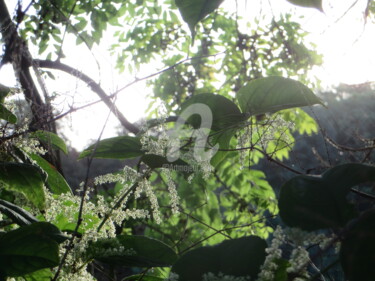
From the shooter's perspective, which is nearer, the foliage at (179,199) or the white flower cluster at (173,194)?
the foliage at (179,199)

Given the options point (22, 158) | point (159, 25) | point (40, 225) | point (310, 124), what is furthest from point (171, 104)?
point (40, 225)

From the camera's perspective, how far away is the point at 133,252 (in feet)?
1.66

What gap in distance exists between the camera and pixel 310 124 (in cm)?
328

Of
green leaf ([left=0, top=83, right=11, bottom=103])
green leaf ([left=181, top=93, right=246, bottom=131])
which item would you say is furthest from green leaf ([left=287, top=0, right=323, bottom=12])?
green leaf ([left=0, top=83, right=11, bottom=103])

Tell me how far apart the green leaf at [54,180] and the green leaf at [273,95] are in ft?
1.25

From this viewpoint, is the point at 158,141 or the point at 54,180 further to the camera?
the point at 54,180

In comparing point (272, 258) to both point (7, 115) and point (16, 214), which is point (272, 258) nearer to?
point (16, 214)

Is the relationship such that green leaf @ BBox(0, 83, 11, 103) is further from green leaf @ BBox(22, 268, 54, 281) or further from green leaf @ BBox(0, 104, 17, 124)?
green leaf @ BBox(22, 268, 54, 281)

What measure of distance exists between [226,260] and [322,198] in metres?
0.10

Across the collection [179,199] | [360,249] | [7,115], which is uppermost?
[7,115]

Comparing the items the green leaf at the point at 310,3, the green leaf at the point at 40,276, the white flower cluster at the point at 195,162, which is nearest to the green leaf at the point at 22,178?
the green leaf at the point at 40,276

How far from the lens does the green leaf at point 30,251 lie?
456 mm

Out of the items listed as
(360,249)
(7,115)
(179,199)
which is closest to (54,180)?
(7,115)

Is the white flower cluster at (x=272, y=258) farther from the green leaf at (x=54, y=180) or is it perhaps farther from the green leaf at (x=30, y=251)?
the green leaf at (x=54, y=180)
